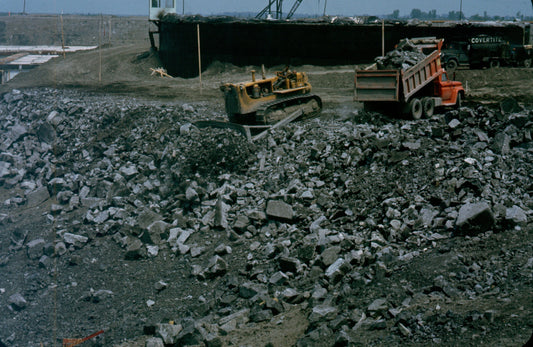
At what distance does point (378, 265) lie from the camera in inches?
320

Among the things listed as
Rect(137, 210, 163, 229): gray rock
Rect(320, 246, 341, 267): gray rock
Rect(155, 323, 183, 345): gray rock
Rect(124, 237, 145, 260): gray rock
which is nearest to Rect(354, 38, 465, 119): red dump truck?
Rect(320, 246, 341, 267): gray rock

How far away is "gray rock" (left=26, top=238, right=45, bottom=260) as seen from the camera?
12422 millimetres

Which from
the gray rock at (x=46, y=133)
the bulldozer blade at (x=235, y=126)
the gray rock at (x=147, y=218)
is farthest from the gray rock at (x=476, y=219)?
the gray rock at (x=46, y=133)

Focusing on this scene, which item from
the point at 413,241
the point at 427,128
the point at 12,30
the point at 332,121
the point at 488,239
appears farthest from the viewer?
the point at 12,30

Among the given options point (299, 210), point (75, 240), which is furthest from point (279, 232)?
point (75, 240)

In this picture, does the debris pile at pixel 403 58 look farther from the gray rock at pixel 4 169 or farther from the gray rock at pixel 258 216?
the gray rock at pixel 4 169

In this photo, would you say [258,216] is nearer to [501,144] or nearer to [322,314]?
[322,314]

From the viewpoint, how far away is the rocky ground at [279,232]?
23.4ft

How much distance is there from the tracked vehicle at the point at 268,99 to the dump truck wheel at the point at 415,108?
3.43 m

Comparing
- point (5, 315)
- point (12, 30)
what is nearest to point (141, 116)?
point (5, 315)

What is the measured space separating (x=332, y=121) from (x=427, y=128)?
124 inches

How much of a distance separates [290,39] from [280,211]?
17.1 metres

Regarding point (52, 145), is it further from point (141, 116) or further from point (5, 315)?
point (5, 315)

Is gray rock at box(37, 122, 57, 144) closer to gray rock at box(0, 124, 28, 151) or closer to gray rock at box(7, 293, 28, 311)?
gray rock at box(0, 124, 28, 151)
